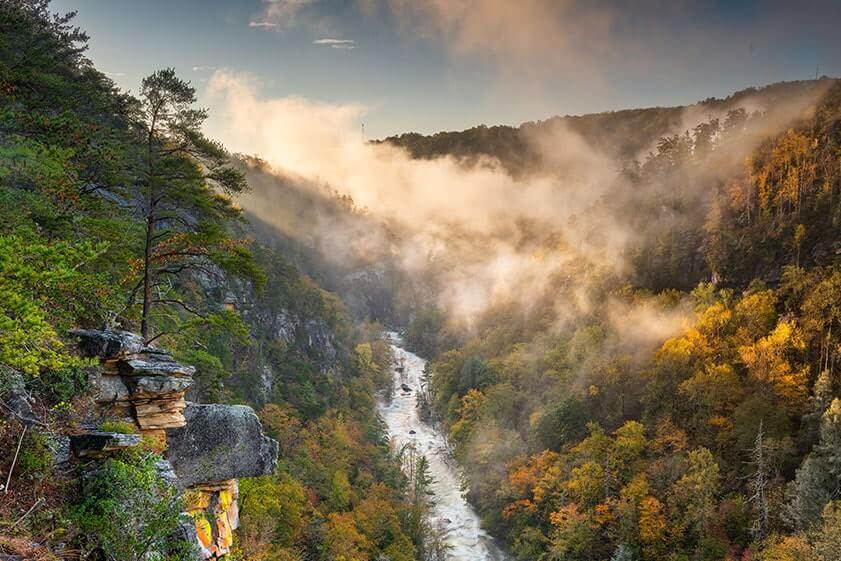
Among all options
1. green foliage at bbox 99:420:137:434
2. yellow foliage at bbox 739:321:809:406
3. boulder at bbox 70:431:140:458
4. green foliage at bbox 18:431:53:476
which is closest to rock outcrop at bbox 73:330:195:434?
green foliage at bbox 99:420:137:434

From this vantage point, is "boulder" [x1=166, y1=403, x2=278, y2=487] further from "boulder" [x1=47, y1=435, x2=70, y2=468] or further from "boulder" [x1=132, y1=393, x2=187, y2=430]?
"boulder" [x1=47, y1=435, x2=70, y2=468]

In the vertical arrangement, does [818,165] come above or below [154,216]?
above

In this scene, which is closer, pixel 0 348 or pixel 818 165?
pixel 0 348

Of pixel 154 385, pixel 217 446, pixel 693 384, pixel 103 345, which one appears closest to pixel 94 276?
pixel 103 345

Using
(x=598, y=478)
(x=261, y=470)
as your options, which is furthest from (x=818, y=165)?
(x=261, y=470)

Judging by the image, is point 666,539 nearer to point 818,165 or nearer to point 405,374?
point 818,165

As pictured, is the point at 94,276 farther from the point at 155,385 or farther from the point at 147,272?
the point at 147,272

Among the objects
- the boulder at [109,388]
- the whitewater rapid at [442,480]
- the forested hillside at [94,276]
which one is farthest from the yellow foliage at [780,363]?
the boulder at [109,388]
